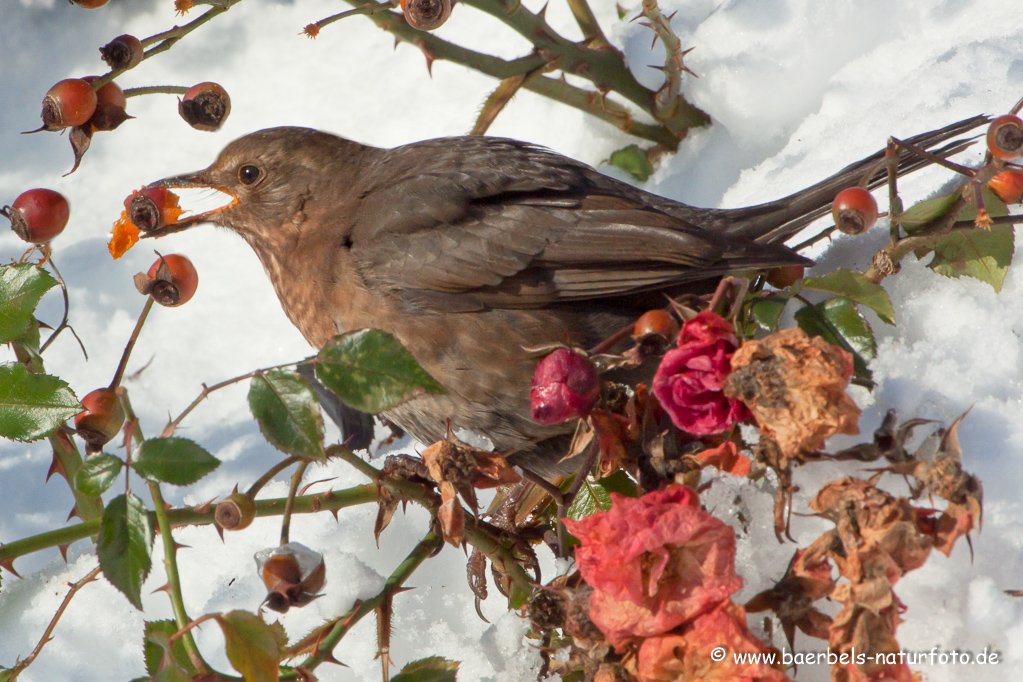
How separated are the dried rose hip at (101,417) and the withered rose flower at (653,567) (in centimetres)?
85

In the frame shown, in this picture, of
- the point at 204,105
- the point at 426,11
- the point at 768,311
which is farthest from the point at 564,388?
the point at 204,105

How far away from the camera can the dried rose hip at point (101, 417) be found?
1.42 metres

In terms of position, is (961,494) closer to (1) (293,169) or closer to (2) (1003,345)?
(2) (1003,345)

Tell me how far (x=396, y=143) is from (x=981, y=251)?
2282 millimetres

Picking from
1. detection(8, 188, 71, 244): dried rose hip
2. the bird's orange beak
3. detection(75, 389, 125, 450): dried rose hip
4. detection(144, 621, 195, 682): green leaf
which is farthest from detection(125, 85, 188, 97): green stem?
detection(144, 621, 195, 682): green leaf

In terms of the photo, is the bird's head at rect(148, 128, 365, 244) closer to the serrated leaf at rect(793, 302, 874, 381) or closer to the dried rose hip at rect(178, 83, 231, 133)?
the dried rose hip at rect(178, 83, 231, 133)

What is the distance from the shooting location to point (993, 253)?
1471mm

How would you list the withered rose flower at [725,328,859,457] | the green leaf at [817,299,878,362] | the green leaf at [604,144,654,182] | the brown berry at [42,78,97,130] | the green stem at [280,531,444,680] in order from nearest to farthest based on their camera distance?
1. the withered rose flower at [725,328,859,457]
2. the green stem at [280,531,444,680]
3. the green leaf at [817,299,878,362]
4. the brown berry at [42,78,97,130]
5. the green leaf at [604,144,654,182]

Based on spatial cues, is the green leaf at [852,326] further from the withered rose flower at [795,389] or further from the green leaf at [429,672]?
the green leaf at [429,672]

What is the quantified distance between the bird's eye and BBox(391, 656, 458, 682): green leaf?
1461 mm

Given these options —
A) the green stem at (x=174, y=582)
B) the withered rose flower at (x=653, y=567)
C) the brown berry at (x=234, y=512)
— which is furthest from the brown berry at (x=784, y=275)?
the green stem at (x=174, y=582)

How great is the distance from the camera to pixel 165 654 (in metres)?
1.13

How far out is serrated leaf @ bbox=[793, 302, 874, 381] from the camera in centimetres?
136

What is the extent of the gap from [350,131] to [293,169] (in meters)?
1.12
